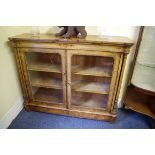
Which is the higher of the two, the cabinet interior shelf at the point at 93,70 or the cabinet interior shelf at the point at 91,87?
the cabinet interior shelf at the point at 93,70

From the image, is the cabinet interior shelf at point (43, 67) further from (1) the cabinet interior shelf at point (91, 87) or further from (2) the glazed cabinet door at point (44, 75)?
(1) the cabinet interior shelf at point (91, 87)

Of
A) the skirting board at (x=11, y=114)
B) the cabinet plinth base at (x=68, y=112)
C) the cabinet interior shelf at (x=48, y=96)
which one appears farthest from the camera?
the cabinet interior shelf at (x=48, y=96)

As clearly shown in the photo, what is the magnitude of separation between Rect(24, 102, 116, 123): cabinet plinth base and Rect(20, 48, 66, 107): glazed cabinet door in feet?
0.18

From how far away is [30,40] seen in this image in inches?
52.2

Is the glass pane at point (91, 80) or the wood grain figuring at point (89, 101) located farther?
the wood grain figuring at point (89, 101)

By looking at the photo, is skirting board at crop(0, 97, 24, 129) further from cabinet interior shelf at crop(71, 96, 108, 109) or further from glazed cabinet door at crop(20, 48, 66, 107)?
cabinet interior shelf at crop(71, 96, 108, 109)

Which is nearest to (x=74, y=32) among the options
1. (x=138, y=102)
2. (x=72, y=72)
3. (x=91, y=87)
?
(x=72, y=72)

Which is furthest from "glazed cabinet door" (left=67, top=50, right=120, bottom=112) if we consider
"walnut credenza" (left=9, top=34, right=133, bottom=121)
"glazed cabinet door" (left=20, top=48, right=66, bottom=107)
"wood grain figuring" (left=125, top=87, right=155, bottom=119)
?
"wood grain figuring" (left=125, top=87, right=155, bottom=119)

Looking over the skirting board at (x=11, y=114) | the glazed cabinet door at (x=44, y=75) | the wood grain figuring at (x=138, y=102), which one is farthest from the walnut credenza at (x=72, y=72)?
the wood grain figuring at (x=138, y=102)

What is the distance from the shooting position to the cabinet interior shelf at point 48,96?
68.3 inches

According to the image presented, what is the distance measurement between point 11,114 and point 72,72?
95 cm
